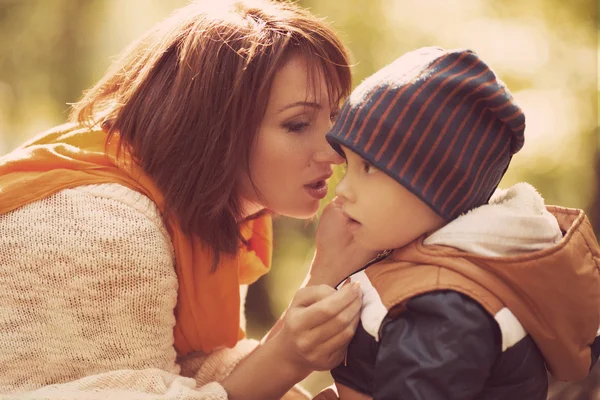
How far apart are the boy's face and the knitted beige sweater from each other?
536mm

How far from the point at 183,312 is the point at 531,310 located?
917 millimetres

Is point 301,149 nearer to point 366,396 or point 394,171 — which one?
point 394,171

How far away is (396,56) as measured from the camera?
4785 millimetres

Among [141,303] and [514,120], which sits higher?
[514,120]

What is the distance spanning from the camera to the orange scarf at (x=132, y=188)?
1.60 meters

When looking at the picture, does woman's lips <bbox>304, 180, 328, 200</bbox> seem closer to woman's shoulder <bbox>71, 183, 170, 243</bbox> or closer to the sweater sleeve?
woman's shoulder <bbox>71, 183, 170, 243</bbox>

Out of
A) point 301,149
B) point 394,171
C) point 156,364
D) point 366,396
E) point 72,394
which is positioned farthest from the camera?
point 301,149

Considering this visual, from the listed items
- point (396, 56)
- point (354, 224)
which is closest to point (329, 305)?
point (354, 224)

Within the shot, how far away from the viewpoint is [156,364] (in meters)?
1.60

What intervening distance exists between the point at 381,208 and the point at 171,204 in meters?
0.61

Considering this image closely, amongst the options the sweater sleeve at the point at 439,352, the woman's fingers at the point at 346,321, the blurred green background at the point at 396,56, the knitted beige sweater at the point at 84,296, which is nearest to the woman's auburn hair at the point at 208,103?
the knitted beige sweater at the point at 84,296

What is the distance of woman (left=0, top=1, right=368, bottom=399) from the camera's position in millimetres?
1545

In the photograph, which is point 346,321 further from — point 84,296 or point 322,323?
point 84,296

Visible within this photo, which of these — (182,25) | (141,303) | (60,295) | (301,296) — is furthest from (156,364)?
(182,25)
